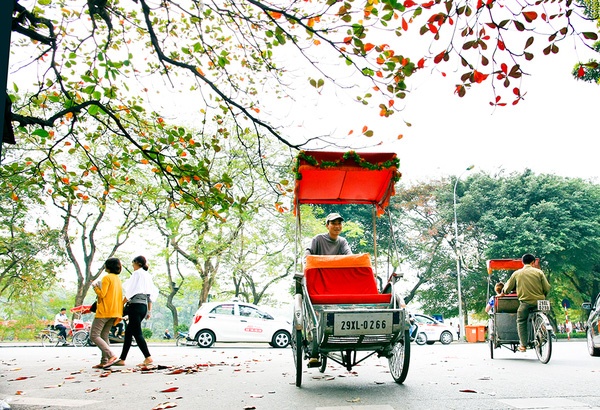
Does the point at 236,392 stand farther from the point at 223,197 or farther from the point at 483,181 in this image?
the point at 483,181

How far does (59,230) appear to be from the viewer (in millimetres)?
25984

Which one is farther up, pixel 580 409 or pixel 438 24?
pixel 438 24

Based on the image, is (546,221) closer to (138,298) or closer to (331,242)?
(331,242)

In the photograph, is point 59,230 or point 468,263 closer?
point 59,230

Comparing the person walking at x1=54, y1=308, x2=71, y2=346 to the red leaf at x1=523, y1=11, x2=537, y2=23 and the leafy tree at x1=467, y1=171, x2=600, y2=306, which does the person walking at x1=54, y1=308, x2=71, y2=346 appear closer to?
the red leaf at x1=523, y1=11, x2=537, y2=23

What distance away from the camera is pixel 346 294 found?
657cm

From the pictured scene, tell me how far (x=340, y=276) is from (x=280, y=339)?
12.1m

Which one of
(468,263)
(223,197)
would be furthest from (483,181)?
(223,197)

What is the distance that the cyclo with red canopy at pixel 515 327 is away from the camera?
878cm

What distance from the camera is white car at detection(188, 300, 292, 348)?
703 inches

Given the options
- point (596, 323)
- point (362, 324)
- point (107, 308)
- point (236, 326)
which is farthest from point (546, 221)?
point (362, 324)

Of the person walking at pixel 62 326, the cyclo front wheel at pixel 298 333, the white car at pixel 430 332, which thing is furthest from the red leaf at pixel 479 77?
the white car at pixel 430 332

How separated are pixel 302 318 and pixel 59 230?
2285cm

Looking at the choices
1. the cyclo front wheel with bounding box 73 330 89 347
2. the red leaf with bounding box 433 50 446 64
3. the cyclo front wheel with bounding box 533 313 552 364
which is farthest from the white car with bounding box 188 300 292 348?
the red leaf with bounding box 433 50 446 64
